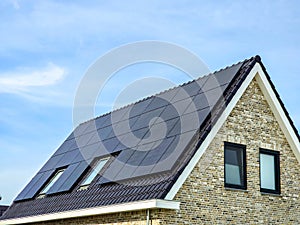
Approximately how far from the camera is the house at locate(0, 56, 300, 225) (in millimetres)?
13414

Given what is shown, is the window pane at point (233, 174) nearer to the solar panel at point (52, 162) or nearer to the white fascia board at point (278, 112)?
the white fascia board at point (278, 112)

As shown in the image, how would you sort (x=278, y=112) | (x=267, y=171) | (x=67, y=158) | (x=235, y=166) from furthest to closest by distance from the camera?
1. (x=67, y=158)
2. (x=278, y=112)
3. (x=267, y=171)
4. (x=235, y=166)

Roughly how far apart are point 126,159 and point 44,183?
16.5 feet

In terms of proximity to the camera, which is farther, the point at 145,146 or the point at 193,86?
the point at 193,86

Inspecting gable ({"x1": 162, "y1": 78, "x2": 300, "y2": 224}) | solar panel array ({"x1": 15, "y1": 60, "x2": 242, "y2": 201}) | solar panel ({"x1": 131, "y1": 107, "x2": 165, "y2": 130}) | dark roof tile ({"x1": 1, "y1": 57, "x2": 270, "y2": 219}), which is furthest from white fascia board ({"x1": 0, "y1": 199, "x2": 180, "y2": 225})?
solar panel ({"x1": 131, "y1": 107, "x2": 165, "y2": 130})

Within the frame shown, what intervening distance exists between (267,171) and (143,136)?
3612 millimetres

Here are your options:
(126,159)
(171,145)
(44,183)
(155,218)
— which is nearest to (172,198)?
(155,218)

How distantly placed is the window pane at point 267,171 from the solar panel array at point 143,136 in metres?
2.39

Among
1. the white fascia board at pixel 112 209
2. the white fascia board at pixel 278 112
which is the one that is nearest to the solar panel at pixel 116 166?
the white fascia board at pixel 112 209

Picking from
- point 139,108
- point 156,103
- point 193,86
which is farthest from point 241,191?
point 139,108

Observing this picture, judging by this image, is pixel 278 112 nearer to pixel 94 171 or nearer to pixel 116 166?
pixel 116 166

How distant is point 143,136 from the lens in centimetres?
1576

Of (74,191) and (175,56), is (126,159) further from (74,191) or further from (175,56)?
(175,56)

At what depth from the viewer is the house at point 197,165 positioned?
13414 millimetres
